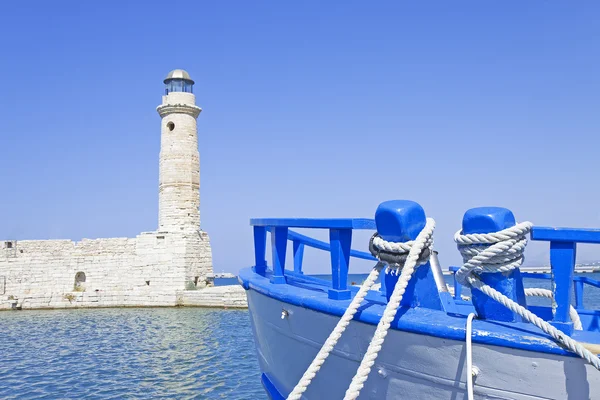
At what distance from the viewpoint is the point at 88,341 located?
13.6 m

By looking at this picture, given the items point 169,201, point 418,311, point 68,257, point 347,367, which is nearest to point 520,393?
point 418,311

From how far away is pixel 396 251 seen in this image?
2.62 metres

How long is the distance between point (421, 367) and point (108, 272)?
73.8ft

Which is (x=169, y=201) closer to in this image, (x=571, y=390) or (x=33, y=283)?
(x=33, y=283)

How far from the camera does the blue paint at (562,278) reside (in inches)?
85.8

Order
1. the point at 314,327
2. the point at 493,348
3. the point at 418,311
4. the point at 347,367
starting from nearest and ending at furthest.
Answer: the point at 493,348, the point at 418,311, the point at 347,367, the point at 314,327

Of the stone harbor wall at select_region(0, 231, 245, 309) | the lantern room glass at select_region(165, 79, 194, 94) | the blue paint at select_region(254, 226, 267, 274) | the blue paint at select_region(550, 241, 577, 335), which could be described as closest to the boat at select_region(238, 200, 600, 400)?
the blue paint at select_region(550, 241, 577, 335)

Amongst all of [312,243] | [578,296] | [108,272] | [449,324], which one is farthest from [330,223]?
[108,272]

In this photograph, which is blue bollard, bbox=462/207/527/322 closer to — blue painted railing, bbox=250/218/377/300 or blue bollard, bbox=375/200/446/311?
blue bollard, bbox=375/200/446/311

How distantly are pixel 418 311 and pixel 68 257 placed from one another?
928 inches

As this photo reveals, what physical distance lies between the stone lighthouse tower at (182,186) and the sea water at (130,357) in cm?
438

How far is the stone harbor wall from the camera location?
864 inches

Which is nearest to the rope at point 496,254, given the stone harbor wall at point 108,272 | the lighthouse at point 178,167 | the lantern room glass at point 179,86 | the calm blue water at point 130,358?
the calm blue water at point 130,358

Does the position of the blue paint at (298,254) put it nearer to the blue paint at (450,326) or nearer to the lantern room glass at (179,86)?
the blue paint at (450,326)
